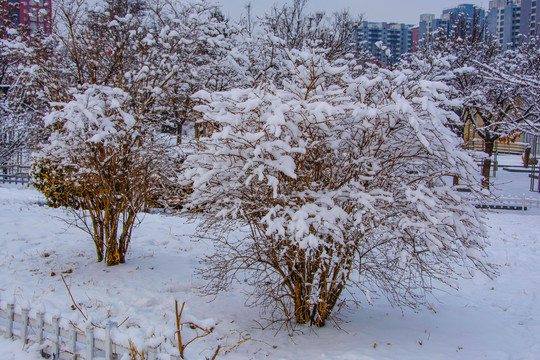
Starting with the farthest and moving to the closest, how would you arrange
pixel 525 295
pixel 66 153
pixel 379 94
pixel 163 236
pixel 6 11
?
pixel 6 11
pixel 163 236
pixel 525 295
pixel 66 153
pixel 379 94

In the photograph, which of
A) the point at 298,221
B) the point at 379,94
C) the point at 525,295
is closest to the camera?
the point at 298,221

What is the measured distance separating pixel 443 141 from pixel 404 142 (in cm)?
46

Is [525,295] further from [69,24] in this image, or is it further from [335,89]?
[69,24]

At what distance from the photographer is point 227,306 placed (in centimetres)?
579

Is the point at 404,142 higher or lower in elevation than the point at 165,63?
lower

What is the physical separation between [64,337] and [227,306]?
232 cm

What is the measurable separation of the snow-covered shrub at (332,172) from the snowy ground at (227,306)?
68cm

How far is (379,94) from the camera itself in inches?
193

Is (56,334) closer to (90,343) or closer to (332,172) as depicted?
(90,343)

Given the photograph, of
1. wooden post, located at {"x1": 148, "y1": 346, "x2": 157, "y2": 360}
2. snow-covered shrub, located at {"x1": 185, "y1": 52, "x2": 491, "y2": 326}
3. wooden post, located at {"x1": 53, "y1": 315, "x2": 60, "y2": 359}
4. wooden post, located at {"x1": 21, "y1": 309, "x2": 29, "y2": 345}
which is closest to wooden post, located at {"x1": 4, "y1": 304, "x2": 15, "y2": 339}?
wooden post, located at {"x1": 21, "y1": 309, "x2": 29, "y2": 345}

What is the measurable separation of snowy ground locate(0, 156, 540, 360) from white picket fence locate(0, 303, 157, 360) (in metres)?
0.11

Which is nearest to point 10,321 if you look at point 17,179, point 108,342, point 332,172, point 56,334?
point 56,334

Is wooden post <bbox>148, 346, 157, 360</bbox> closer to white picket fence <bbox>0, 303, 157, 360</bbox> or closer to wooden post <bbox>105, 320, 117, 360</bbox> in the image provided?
white picket fence <bbox>0, 303, 157, 360</bbox>

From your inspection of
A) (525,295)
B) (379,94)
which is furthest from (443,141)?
(525,295)
